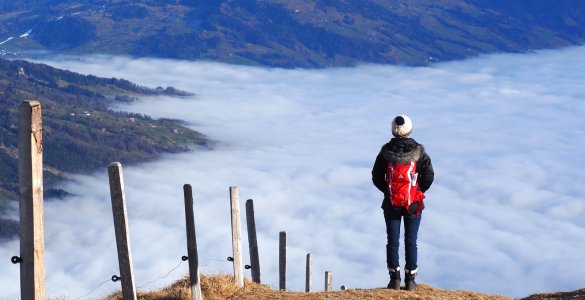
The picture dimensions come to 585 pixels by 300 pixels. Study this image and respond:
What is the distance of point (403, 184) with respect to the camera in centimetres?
1602

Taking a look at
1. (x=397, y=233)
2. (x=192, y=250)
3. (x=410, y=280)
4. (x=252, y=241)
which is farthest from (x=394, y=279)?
(x=192, y=250)

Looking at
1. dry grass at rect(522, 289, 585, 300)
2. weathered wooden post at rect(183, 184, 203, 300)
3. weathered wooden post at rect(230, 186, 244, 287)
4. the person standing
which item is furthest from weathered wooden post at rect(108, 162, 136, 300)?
dry grass at rect(522, 289, 585, 300)

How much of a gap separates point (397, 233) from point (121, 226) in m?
6.16

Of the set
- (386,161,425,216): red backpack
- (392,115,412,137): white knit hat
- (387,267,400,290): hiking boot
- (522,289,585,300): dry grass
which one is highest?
(392,115,412,137): white knit hat

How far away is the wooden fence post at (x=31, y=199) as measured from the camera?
33.6 feet

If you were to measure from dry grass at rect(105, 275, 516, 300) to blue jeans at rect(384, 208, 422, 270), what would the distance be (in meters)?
0.61

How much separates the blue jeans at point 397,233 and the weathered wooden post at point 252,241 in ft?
11.5

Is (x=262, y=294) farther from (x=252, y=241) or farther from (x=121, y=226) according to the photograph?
(x=121, y=226)

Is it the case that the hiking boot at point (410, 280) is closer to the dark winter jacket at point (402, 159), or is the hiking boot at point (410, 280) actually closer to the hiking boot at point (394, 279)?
the hiking boot at point (394, 279)

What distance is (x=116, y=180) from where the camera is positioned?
39.9ft

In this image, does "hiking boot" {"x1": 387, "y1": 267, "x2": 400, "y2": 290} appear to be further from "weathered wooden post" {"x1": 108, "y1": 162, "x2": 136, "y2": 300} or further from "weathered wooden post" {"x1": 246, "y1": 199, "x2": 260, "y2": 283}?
"weathered wooden post" {"x1": 108, "y1": 162, "x2": 136, "y2": 300}

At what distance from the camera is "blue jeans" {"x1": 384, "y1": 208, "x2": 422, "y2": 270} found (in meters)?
16.4

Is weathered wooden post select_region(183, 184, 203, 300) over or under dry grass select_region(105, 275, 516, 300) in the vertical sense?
over

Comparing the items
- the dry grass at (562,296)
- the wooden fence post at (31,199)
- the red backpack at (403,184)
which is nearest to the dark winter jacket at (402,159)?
the red backpack at (403,184)
